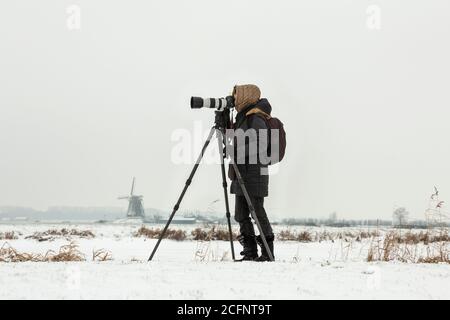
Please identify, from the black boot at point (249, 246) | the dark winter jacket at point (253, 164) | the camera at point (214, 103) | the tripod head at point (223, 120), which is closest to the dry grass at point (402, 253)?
the black boot at point (249, 246)

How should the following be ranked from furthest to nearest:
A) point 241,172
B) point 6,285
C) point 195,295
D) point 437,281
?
1. point 241,172
2. point 437,281
3. point 6,285
4. point 195,295

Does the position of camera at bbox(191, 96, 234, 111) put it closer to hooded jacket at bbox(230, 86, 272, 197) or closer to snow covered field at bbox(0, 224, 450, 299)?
hooded jacket at bbox(230, 86, 272, 197)

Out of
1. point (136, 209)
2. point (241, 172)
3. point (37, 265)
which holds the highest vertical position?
point (241, 172)

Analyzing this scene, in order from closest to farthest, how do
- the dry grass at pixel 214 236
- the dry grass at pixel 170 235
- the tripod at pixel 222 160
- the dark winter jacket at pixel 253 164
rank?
the tripod at pixel 222 160
the dark winter jacket at pixel 253 164
the dry grass at pixel 214 236
the dry grass at pixel 170 235

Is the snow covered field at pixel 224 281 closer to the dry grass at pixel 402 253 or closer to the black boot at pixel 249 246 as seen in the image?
the dry grass at pixel 402 253

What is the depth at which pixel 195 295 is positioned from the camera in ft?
8.15

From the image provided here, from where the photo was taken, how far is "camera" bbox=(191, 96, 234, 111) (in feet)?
15.9

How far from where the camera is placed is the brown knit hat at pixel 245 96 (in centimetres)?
503

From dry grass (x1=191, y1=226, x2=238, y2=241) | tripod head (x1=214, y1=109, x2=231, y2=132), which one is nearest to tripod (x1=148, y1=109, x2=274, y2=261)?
tripod head (x1=214, y1=109, x2=231, y2=132)

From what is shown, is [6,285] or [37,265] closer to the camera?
[6,285]

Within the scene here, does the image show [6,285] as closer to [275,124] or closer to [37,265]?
[37,265]
